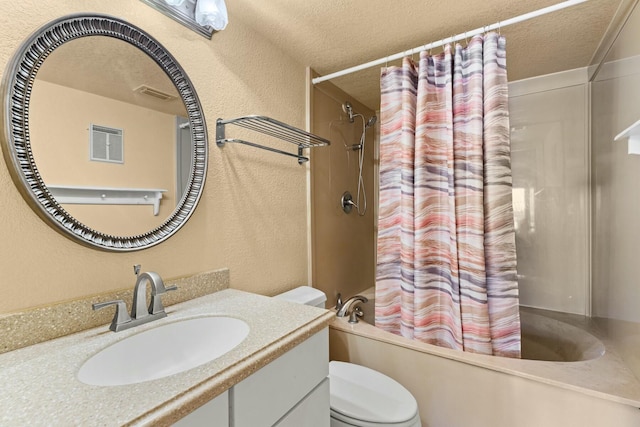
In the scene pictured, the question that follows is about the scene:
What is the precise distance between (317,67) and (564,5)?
126 cm

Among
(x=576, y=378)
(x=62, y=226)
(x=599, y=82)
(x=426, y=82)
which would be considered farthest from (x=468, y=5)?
(x=62, y=226)

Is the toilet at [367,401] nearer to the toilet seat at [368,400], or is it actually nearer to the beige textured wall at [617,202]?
the toilet seat at [368,400]

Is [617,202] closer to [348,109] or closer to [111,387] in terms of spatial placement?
[348,109]

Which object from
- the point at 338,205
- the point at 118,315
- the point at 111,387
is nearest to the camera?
the point at 111,387

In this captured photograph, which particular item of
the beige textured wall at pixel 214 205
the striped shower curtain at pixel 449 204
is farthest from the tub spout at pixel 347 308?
the beige textured wall at pixel 214 205

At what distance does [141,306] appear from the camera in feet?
3.11

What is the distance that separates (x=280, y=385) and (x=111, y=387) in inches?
15.1

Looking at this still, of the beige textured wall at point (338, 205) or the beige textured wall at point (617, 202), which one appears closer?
the beige textured wall at point (617, 202)

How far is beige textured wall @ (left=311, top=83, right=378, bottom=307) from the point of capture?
6.64 ft

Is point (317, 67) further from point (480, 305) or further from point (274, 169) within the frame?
point (480, 305)

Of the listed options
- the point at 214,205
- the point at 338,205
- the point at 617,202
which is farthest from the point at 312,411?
the point at 617,202

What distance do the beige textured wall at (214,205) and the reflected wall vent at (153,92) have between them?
0.15 m

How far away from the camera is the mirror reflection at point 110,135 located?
2.76 feet

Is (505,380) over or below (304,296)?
below
